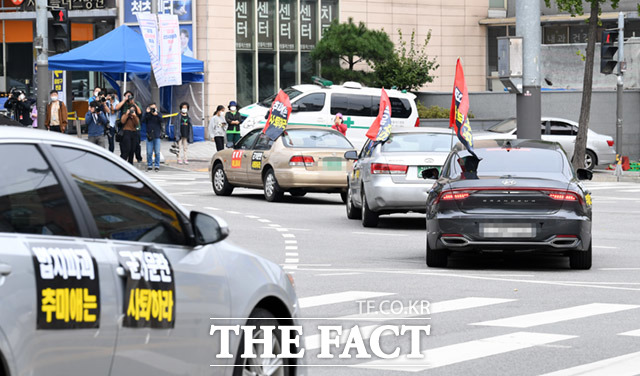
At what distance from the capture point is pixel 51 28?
81.4 feet

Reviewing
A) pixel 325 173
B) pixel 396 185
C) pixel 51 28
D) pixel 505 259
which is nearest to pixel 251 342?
pixel 505 259

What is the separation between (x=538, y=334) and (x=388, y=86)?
3636cm

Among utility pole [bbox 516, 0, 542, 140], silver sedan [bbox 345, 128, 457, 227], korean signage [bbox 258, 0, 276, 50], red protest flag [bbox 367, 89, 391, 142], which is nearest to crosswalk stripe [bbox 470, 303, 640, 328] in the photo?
silver sedan [bbox 345, 128, 457, 227]

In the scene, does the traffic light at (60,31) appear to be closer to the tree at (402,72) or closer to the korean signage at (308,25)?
the tree at (402,72)

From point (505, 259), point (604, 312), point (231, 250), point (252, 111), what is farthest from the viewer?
point (252, 111)

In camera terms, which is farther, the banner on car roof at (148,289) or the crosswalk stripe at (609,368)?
the crosswalk stripe at (609,368)

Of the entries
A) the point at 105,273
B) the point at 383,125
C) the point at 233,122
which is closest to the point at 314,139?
the point at 383,125

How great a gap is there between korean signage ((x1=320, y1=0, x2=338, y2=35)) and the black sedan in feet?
113

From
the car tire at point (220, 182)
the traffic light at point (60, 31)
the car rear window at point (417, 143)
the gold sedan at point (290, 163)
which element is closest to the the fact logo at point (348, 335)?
the car rear window at point (417, 143)

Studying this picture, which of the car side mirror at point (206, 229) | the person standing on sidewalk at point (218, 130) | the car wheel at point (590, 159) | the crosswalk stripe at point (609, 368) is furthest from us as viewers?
the person standing on sidewalk at point (218, 130)

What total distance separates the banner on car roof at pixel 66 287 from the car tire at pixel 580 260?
30.5ft

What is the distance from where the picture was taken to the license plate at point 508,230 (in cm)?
1282

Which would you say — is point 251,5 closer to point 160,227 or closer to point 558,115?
point 558,115

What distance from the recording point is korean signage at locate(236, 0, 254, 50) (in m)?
45.5
